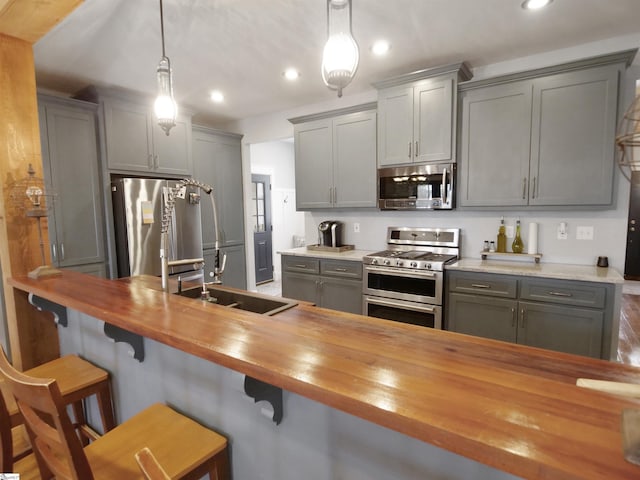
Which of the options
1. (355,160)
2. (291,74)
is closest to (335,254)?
(355,160)

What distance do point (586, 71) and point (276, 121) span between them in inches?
129

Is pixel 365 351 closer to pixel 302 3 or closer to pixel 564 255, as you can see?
pixel 302 3

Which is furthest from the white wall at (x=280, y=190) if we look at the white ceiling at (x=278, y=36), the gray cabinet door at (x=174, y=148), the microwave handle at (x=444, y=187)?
the microwave handle at (x=444, y=187)

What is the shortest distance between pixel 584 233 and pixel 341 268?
2.08 meters

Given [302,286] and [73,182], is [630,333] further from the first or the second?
[73,182]

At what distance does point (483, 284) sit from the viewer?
2725 millimetres

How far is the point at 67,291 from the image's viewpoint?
1667 millimetres

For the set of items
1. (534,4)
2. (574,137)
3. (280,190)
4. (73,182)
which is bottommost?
(73,182)

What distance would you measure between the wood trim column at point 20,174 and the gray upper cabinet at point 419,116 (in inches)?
100

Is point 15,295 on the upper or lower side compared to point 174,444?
upper

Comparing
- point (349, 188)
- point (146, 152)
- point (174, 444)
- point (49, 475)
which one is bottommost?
point (49, 475)

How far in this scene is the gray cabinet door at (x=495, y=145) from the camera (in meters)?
2.74

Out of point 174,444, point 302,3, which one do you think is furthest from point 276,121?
point 174,444

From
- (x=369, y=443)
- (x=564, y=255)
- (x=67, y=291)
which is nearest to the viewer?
(x=369, y=443)
